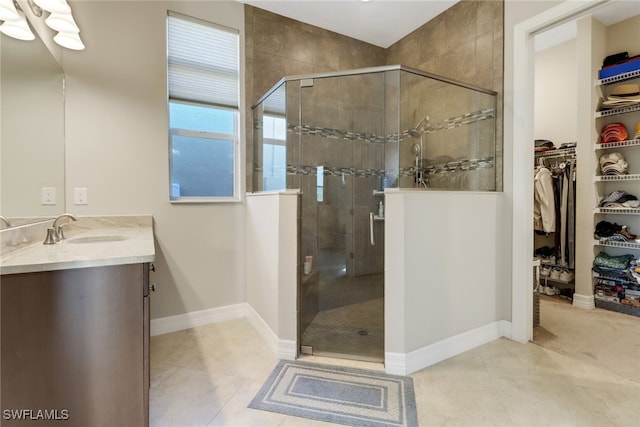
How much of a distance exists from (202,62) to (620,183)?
4.24 meters

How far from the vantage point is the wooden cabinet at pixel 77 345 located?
3.41 ft

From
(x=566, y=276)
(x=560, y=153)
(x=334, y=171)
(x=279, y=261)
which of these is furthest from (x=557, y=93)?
(x=279, y=261)

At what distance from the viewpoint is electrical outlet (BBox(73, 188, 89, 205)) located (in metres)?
2.18

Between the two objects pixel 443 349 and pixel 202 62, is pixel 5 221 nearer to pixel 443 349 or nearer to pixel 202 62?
pixel 202 62

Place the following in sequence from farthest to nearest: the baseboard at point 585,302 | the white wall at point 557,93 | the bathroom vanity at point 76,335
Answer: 1. the white wall at point 557,93
2. the baseboard at point 585,302
3. the bathroom vanity at point 76,335

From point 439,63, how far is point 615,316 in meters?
2.94

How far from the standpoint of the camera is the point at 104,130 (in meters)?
2.26

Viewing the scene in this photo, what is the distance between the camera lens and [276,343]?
214 cm

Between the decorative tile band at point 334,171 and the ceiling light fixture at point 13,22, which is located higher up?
the ceiling light fixture at point 13,22

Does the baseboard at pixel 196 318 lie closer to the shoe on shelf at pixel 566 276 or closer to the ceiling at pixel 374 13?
the ceiling at pixel 374 13

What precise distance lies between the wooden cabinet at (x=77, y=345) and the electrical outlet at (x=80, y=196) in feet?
4.58

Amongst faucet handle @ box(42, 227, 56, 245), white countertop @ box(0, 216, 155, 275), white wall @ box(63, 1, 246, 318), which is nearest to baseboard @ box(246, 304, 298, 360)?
white wall @ box(63, 1, 246, 318)

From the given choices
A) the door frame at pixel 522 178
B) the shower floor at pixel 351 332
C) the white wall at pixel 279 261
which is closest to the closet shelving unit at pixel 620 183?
the door frame at pixel 522 178

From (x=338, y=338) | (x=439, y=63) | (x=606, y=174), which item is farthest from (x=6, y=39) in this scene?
(x=606, y=174)
